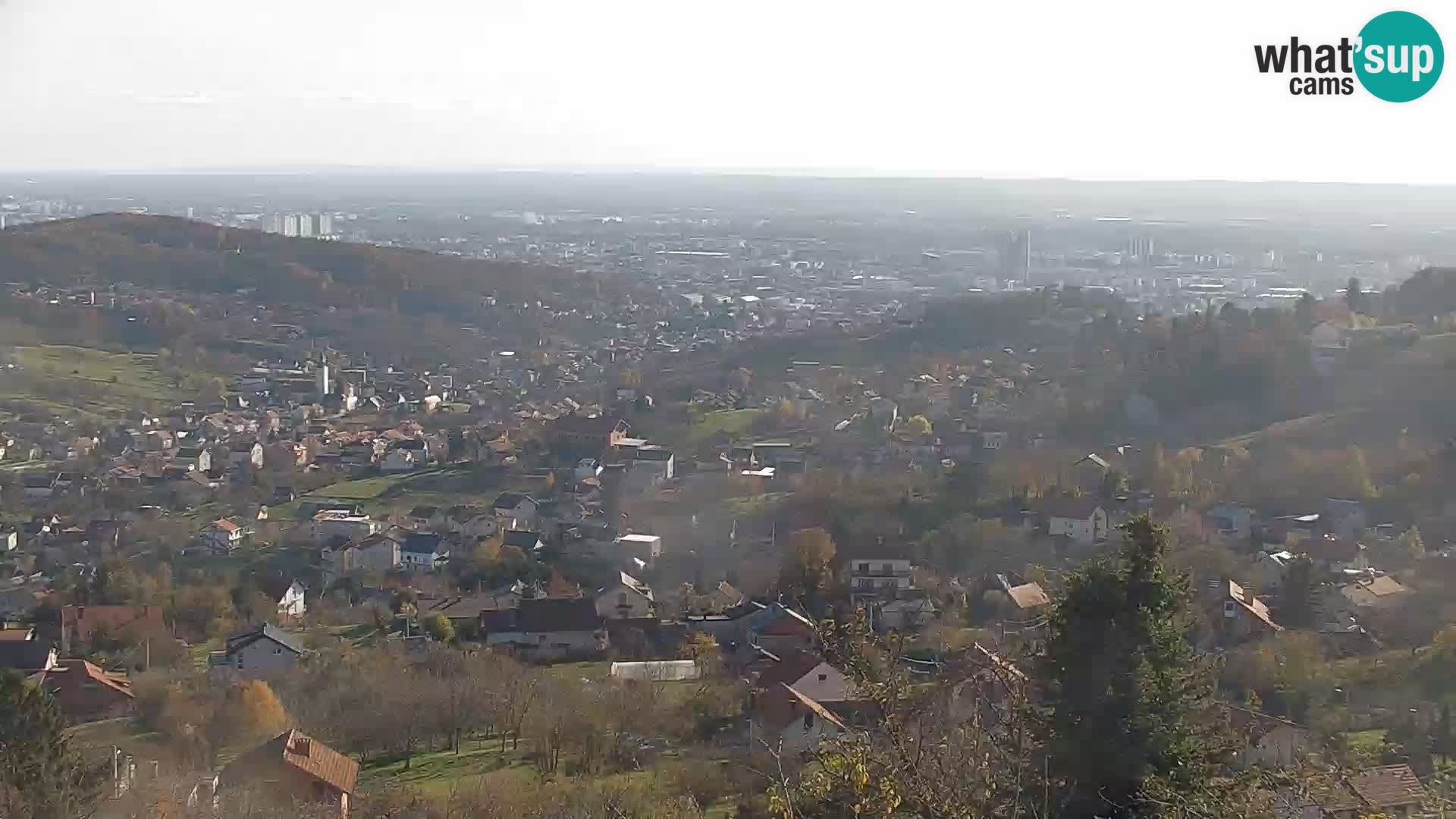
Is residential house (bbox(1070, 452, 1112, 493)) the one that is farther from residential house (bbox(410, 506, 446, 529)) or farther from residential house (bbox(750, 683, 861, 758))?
residential house (bbox(750, 683, 861, 758))

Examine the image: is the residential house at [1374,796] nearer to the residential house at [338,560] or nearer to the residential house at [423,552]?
the residential house at [423,552]

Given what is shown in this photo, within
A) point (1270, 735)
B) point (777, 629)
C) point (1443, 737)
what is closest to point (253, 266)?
point (777, 629)

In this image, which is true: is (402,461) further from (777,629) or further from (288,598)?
(777,629)

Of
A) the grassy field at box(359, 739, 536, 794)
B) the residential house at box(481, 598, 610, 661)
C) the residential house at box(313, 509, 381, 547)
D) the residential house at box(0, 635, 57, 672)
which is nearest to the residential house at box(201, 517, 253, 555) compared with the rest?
the residential house at box(313, 509, 381, 547)

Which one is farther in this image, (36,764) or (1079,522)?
(1079,522)

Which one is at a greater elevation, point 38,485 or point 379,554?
point 38,485
